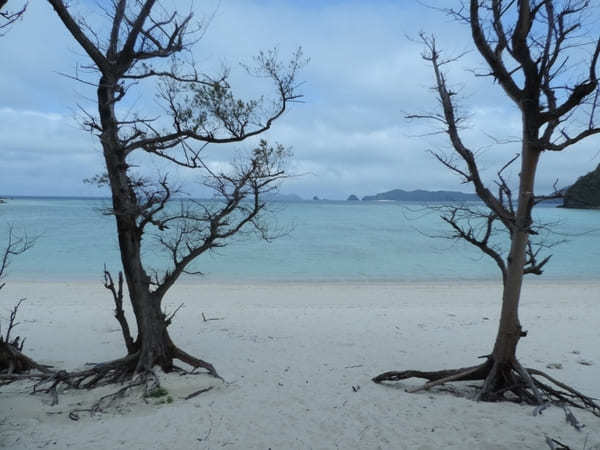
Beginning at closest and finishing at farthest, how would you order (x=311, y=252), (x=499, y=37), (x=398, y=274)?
(x=499, y=37)
(x=398, y=274)
(x=311, y=252)

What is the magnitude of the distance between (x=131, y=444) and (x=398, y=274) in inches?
700

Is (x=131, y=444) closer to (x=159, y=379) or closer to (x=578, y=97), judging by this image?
(x=159, y=379)

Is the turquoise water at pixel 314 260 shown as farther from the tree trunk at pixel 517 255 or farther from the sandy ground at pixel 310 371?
the tree trunk at pixel 517 255

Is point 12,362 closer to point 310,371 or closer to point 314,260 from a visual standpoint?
point 310,371

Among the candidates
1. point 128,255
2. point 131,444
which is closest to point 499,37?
point 128,255

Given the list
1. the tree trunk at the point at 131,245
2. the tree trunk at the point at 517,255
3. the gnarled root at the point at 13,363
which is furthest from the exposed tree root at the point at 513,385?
the gnarled root at the point at 13,363

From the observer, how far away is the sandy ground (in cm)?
467

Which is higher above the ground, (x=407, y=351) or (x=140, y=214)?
(x=140, y=214)

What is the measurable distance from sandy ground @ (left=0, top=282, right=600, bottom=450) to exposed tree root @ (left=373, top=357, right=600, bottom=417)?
0.60ft

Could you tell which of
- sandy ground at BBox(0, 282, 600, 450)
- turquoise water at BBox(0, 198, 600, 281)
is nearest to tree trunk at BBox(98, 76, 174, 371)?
sandy ground at BBox(0, 282, 600, 450)

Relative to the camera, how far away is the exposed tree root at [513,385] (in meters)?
5.36

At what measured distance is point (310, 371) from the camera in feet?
22.4

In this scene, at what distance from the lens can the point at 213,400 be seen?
5605 millimetres

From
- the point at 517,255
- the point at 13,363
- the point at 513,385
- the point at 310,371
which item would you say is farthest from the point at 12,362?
the point at 517,255
